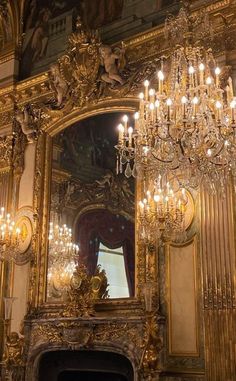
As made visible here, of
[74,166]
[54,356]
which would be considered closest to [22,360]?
[54,356]

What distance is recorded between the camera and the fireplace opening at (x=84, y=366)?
7926mm

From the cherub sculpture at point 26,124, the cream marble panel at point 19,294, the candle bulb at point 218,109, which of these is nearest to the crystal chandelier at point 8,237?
the cream marble panel at point 19,294

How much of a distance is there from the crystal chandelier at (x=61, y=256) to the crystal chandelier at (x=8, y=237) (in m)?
0.68

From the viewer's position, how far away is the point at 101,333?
787 centimetres

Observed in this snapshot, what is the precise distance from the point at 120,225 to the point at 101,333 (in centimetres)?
154

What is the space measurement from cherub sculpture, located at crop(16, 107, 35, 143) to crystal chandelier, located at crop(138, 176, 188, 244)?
3.31 meters

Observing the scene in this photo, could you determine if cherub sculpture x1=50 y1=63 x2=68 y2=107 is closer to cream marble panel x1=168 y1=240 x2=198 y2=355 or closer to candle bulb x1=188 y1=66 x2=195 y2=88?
cream marble panel x1=168 y1=240 x2=198 y2=355

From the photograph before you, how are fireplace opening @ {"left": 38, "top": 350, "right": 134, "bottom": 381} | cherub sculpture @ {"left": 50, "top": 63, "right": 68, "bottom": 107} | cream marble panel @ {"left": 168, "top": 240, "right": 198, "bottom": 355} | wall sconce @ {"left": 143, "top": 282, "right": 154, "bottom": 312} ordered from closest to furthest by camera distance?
cream marble panel @ {"left": 168, "top": 240, "right": 198, "bottom": 355}
wall sconce @ {"left": 143, "top": 282, "right": 154, "bottom": 312}
fireplace opening @ {"left": 38, "top": 350, "right": 134, "bottom": 381}
cherub sculpture @ {"left": 50, "top": 63, "right": 68, "bottom": 107}

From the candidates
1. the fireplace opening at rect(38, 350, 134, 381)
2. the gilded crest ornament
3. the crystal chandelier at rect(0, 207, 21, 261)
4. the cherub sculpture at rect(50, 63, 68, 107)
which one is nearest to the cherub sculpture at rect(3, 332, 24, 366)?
the fireplace opening at rect(38, 350, 134, 381)

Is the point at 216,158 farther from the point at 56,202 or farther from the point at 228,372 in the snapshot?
the point at 56,202

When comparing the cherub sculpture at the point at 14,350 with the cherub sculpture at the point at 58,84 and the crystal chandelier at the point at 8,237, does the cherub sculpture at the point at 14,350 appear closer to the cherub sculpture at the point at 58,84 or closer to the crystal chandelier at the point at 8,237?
the crystal chandelier at the point at 8,237

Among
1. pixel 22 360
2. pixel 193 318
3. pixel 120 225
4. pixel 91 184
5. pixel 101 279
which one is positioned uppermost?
pixel 91 184

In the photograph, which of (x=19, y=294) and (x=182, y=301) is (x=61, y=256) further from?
(x=182, y=301)

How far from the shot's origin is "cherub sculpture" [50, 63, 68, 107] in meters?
9.40
